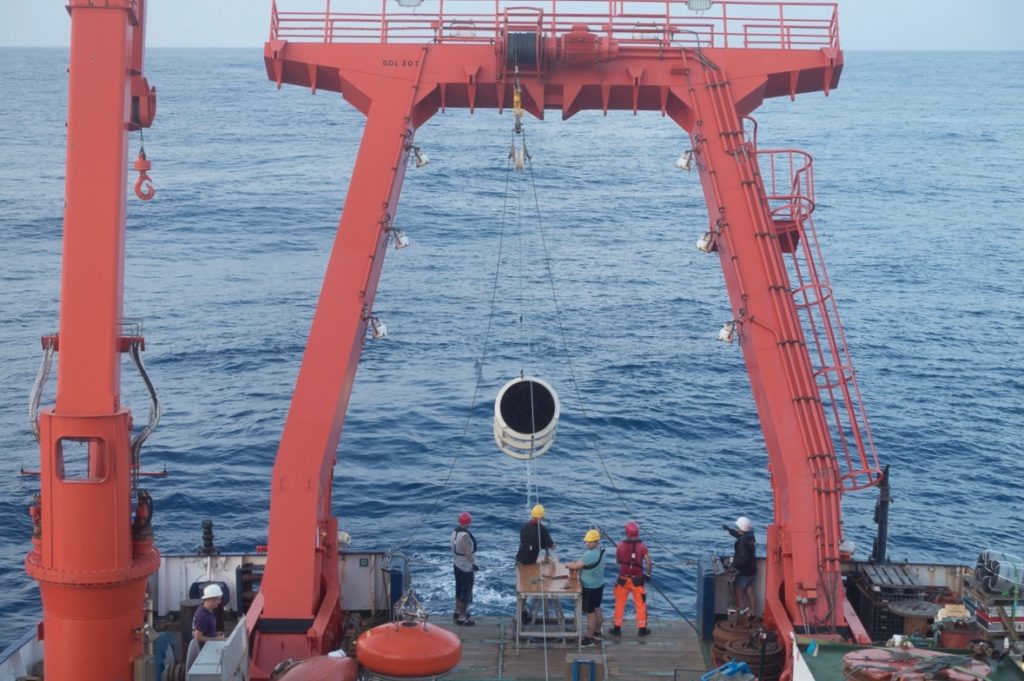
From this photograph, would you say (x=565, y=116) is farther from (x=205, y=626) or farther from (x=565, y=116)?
(x=205, y=626)

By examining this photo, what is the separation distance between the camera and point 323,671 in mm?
15359

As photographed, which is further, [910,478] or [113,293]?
[910,478]

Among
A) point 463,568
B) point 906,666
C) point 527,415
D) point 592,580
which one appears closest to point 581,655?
point 592,580

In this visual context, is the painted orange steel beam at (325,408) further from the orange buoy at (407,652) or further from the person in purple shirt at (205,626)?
the orange buoy at (407,652)

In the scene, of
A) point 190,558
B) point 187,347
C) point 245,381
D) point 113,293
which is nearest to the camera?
point 113,293

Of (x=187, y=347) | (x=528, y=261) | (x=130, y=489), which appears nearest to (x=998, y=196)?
(x=528, y=261)

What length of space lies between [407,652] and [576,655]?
16.7 feet

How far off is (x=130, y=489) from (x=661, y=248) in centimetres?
5269

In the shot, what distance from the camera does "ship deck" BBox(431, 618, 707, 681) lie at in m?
19.0

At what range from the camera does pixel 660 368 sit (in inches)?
1898

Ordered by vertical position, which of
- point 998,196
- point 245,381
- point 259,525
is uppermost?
point 998,196

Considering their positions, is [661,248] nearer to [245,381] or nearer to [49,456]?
[245,381]

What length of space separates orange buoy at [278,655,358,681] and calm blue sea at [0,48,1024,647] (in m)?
13.3

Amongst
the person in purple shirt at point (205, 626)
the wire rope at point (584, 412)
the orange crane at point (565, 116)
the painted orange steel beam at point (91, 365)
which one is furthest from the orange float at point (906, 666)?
the wire rope at point (584, 412)
